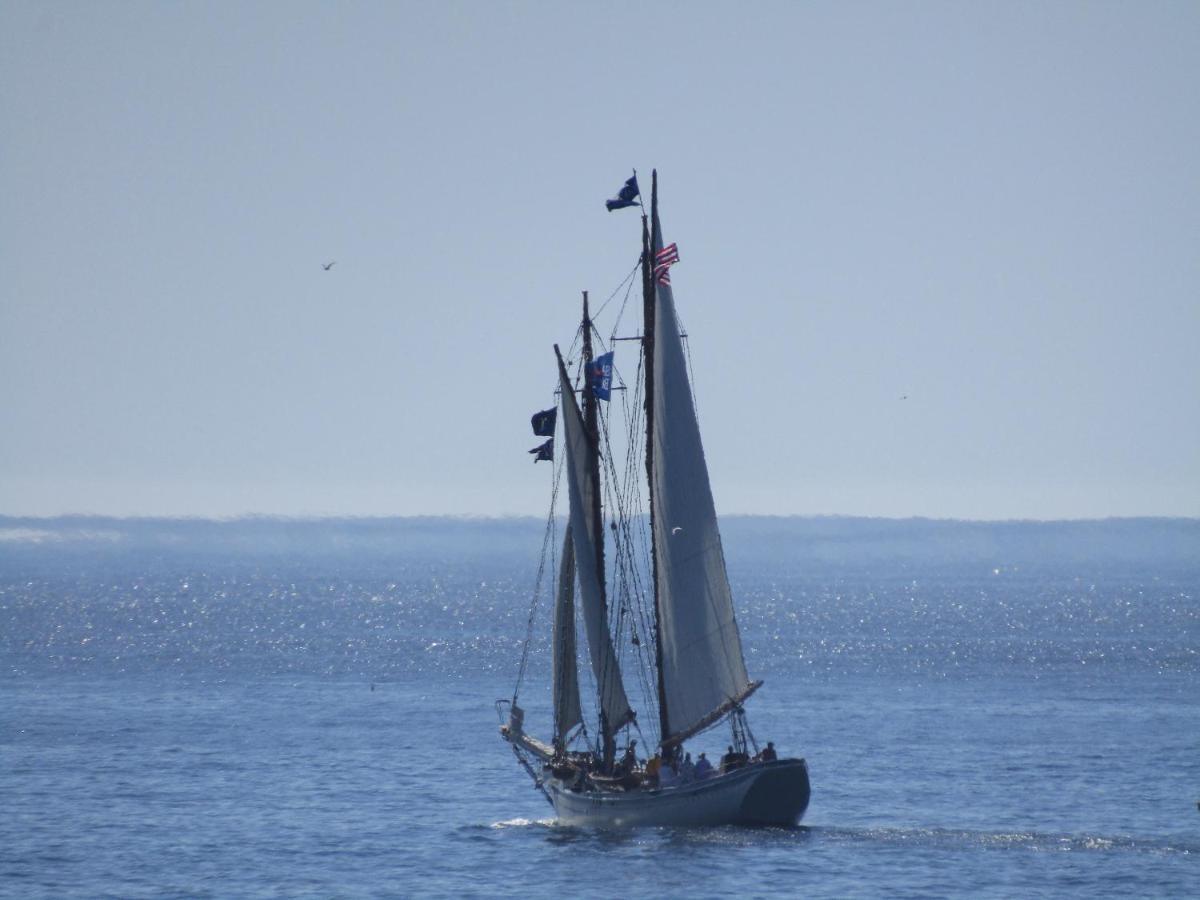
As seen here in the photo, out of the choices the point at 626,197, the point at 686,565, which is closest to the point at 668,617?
the point at 686,565

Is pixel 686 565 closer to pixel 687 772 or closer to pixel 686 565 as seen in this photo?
pixel 686 565

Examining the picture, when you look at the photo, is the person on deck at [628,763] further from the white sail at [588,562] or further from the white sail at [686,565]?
the white sail at [686,565]

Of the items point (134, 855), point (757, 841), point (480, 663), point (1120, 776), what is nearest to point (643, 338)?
point (757, 841)

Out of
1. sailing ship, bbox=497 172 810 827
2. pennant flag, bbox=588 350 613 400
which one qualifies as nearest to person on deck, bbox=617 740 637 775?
sailing ship, bbox=497 172 810 827

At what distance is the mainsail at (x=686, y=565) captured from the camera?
193ft

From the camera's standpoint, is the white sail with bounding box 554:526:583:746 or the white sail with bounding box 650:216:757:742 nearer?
the white sail with bounding box 650:216:757:742

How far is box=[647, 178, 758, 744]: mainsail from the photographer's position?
5884 centimetres

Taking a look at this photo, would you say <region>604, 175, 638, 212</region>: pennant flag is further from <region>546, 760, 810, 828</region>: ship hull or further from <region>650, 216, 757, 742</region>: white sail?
<region>546, 760, 810, 828</region>: ship hull

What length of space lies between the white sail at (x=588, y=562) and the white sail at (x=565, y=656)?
653 mm

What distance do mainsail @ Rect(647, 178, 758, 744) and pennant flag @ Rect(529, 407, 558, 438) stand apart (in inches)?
183

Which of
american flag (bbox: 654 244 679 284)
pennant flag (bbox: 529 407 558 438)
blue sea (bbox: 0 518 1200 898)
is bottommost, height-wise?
blue sea (bbox: 0 518 1200 898)

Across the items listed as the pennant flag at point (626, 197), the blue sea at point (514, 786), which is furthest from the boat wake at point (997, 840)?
the pennant flag at point (626, 197)

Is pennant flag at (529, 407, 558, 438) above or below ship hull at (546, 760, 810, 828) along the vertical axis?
above

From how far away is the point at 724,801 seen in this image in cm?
5825
